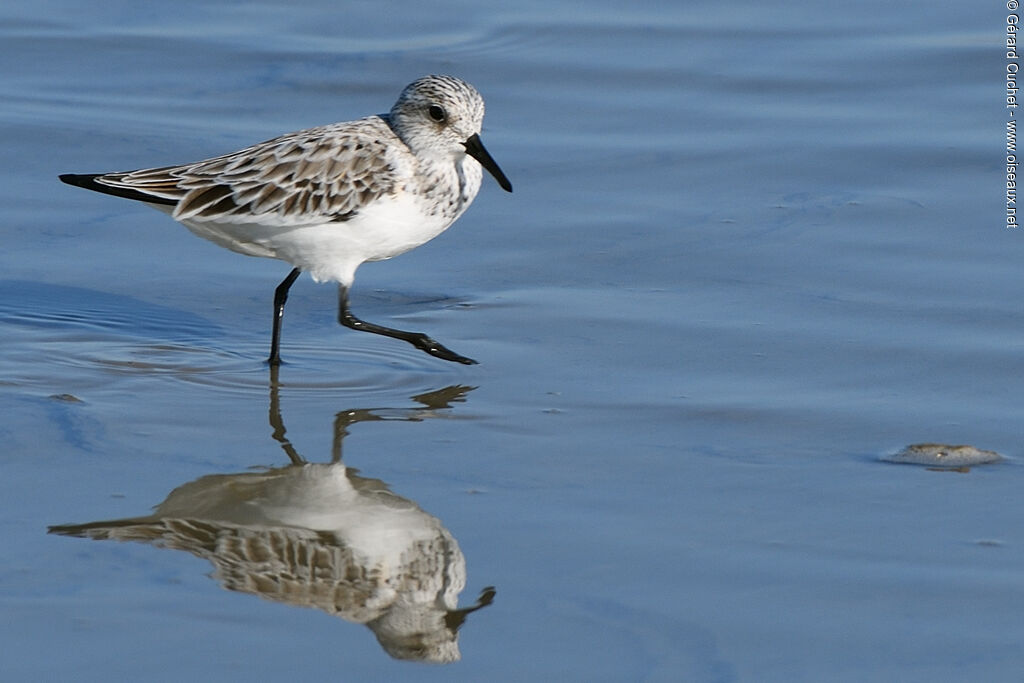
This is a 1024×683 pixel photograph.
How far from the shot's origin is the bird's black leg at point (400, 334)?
6728mm

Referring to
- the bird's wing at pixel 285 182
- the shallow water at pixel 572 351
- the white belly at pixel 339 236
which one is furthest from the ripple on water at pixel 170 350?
the bird's wing at pixel 285 182

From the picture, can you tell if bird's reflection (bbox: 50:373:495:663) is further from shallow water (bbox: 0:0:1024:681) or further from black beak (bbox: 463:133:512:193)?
black beak (bbox: 463:133:512:193)

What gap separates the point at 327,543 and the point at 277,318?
2142 millimetres

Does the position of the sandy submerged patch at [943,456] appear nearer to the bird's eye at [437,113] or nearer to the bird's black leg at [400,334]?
the bird's black leg at [400,334]

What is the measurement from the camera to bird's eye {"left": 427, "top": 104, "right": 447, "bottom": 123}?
6.98m

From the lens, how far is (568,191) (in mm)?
8992

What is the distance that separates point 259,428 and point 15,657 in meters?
1.95

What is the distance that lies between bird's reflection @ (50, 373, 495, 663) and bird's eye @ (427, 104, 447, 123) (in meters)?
1.89

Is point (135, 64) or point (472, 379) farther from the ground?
point (135, 64)

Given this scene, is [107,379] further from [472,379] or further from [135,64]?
[135,64]

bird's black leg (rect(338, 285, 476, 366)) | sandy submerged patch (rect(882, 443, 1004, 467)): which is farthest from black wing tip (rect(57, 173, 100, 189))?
sandy submerged patch (rect(882, 443, 1004, 467))

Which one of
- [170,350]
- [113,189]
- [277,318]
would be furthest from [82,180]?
[277,318]

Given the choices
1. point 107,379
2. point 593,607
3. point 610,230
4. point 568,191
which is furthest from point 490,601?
point 568,191

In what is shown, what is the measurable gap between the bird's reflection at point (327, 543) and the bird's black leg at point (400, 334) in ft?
3.65
